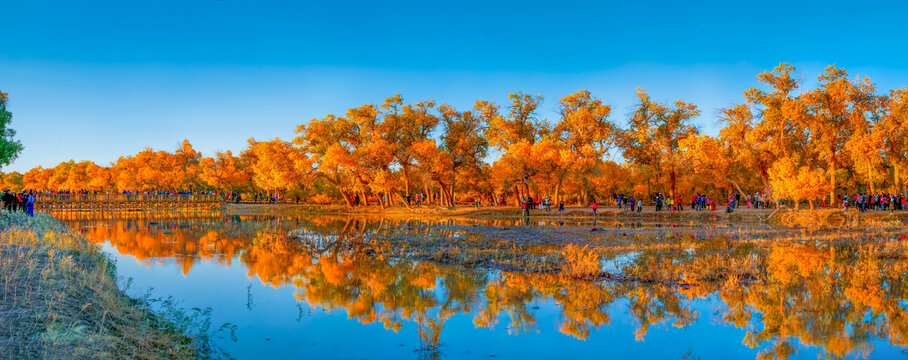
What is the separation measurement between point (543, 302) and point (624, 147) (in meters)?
42.3

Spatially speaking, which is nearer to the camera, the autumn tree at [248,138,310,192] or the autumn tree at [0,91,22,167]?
the autumn tree at [0,91,22,167]

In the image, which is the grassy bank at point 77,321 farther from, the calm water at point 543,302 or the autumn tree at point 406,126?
the autumn tree at point 406,126

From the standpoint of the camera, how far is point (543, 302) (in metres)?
11.1

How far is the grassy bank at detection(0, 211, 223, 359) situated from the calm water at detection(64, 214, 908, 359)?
0.99m

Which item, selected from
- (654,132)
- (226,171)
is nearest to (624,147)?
(654,132)

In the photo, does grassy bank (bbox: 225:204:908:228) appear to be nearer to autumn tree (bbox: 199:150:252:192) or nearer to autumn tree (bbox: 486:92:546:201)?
autumn tree (bbox: 486:92:546:201)

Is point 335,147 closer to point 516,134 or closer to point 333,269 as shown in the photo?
point 516,134

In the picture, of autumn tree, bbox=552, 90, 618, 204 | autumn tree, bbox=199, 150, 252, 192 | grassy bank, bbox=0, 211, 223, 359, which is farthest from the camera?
autumn tree, bbox=199, 150, 252, 192

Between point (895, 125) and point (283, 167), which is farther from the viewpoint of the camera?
point (283, 167)

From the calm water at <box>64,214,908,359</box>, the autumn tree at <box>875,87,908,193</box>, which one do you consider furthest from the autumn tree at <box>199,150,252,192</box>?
the autumn tree at <box>875,87,908,193</box>

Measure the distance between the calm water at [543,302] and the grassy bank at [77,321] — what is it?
99 centimetres

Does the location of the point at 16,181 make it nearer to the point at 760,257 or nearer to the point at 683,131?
the point at 683,131

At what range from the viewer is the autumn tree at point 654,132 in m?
48.6

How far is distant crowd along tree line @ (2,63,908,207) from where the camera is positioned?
38.9 m
